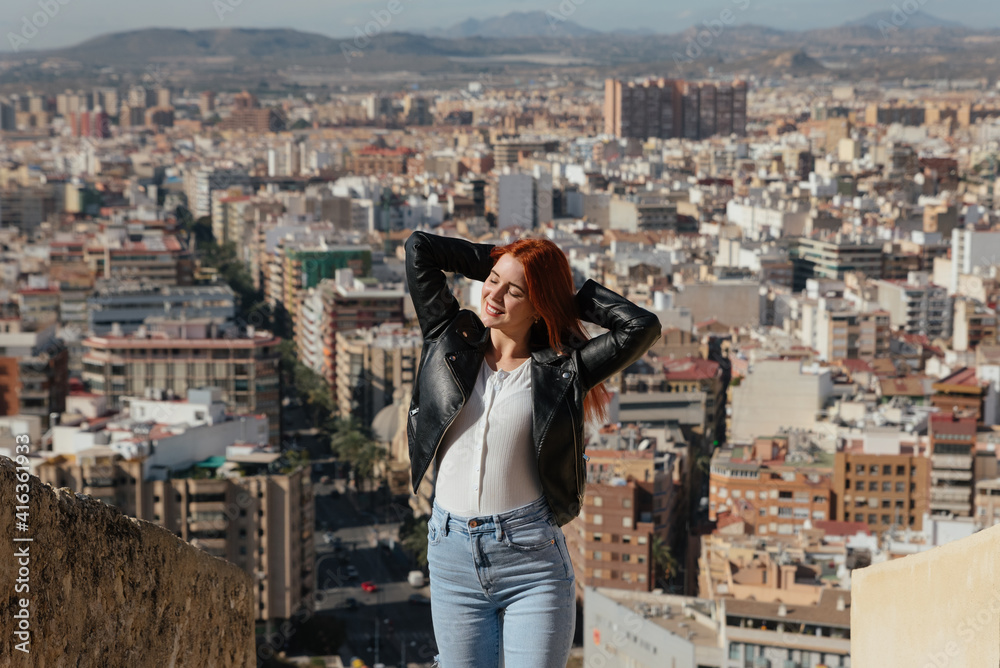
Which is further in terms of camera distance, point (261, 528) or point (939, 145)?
point (939, 145)

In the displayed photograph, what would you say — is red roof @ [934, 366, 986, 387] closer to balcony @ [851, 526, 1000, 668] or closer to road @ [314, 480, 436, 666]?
road @ [314, 480, 436, 666]

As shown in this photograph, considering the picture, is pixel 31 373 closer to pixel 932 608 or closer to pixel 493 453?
pixel 493 453

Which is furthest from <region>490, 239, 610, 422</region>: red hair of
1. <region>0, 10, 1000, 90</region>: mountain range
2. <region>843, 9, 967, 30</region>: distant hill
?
<region>843, 9, 967, 30</region>: distant hill

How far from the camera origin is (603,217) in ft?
148

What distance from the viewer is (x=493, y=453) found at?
1.94 metres

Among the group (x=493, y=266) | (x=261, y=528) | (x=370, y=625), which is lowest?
(x=370, y=625)

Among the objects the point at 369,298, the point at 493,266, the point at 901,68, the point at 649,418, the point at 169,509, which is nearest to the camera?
the point at 493,266

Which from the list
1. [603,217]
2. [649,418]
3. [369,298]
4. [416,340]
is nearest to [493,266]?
[649,418]

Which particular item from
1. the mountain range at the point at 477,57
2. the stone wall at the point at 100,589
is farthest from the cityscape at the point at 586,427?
the mountain range at the point at 477,57

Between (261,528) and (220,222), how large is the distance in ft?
106

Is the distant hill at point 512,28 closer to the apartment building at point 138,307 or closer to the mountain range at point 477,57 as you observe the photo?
the mountain range at point 477,57

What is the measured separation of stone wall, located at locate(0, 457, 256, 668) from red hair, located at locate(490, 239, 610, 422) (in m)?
0.56

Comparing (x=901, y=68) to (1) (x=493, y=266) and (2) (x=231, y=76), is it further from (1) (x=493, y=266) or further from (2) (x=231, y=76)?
(1) (x=493, y=266)

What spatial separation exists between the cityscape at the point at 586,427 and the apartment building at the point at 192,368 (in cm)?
5
